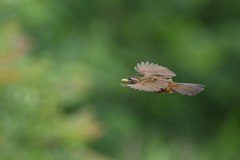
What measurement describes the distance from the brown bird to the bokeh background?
353 centimetres

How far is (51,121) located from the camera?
4734 mm

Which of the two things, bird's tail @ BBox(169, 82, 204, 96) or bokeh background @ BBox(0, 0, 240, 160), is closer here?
bird's tail @ BBox(169, 82, 204, 96)

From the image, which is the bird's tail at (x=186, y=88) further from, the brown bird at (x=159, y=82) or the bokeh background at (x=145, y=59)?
the bokeh background at (x=145, y=59)

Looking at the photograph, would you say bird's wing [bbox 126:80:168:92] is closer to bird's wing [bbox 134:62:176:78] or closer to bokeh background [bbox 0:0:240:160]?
bird's wing [bbox 134:62:176:78]

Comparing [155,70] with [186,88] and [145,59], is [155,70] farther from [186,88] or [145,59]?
[145,59]

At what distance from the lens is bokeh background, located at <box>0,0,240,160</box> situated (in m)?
5.75

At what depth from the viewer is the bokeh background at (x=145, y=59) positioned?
575cm

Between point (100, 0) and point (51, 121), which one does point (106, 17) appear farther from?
point (51, 121)

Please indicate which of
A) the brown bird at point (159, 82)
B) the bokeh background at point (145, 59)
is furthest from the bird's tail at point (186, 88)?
the bokeh background at point (145, 59)

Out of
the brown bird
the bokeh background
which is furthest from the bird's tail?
the bokeh background

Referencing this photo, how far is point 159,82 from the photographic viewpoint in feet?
4.53

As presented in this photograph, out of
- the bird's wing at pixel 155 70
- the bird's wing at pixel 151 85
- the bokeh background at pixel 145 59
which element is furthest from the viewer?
the bokeh background at pixel 145 59

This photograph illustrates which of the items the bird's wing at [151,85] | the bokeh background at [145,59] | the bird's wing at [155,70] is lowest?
the bird's wing at [151,85]

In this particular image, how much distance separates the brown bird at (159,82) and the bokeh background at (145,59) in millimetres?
3529
